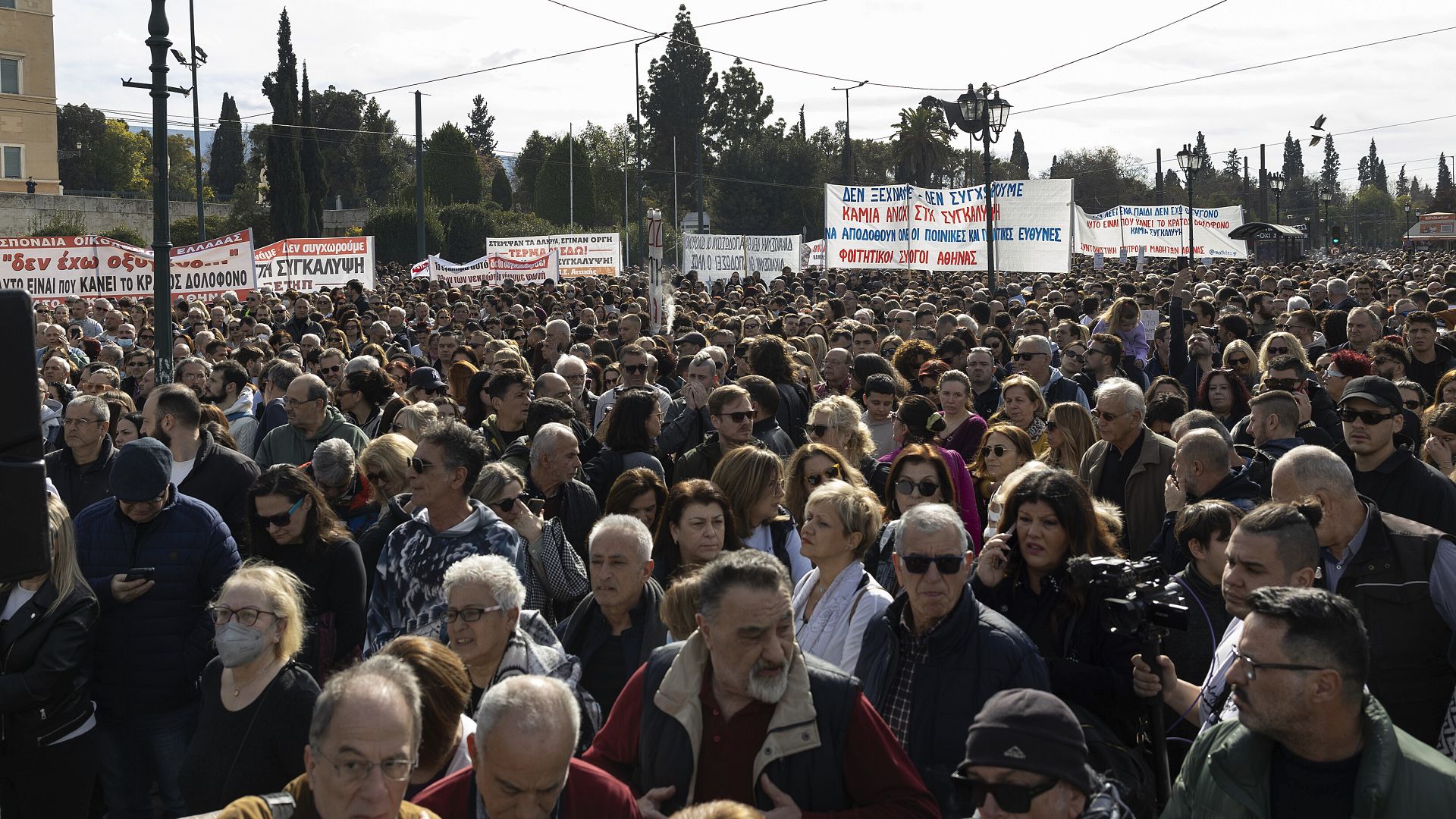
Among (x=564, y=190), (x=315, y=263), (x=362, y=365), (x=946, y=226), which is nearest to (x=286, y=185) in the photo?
(x=564, y=190)

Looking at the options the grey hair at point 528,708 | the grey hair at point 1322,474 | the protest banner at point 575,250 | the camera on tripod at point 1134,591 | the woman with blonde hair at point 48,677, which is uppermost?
the protest banner at point 575,250

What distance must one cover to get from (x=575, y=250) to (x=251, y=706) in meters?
25.8

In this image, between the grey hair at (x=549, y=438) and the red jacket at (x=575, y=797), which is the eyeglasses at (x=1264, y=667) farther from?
the grey hair at (x=549, y=438)

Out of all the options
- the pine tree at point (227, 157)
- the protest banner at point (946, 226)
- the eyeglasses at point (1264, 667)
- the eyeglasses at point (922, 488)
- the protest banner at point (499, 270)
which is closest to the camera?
the eyeglasses at point (1264, 667)

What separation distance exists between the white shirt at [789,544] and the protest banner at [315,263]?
1862 cm

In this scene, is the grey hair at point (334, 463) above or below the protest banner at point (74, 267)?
below

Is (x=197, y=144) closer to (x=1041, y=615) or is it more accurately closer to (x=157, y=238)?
(x=157, y=238)

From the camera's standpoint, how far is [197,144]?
29.7 meters

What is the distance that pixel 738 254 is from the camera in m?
26.1

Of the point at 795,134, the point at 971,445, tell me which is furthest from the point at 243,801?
the point at 795,134

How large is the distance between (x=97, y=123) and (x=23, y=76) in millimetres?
29876

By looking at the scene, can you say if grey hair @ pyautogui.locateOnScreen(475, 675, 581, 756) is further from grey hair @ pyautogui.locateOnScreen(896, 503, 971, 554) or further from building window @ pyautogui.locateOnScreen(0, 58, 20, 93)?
building window @ pyautogui.locateOnScreen(0, 58, 20, 93)

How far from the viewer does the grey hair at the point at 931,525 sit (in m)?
4.18

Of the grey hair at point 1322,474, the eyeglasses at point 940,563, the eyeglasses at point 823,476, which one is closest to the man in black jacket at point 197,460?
the eyeglasses at point 823,476
